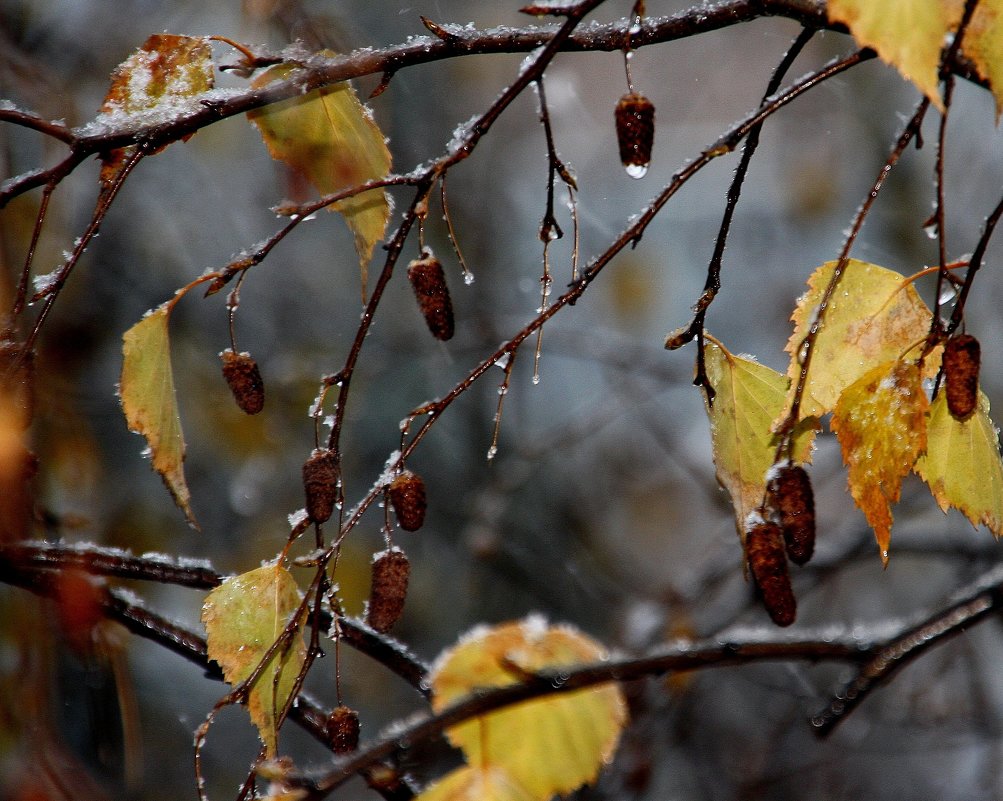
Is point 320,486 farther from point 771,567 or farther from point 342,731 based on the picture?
point 771,567

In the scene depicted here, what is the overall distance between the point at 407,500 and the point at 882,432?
292 millimetres

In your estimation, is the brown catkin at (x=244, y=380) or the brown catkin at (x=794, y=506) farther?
the brown catkin at (x=244, y=380)

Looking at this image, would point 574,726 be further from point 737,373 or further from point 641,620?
point 641,620

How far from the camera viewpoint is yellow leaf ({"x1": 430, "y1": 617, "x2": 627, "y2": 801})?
1.76 feet

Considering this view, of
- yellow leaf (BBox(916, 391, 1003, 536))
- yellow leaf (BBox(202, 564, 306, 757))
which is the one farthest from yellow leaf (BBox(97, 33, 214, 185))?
yellow leaf (BBox(916, 391, 1003, 536))

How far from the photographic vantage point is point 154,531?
264 centimetres

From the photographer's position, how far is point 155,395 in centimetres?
62

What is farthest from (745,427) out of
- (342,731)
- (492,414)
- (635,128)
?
(492,414)

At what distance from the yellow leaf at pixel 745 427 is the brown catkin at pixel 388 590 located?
0.71 feet

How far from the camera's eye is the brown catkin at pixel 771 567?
55cm

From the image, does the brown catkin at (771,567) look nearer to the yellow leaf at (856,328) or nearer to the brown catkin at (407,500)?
the yellow leaf at (856,328)

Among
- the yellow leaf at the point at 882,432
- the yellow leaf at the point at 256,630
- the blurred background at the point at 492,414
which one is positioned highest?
the blurred background at the point at 492,414

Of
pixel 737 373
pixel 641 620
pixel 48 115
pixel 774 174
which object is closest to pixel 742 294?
pixel 774 174

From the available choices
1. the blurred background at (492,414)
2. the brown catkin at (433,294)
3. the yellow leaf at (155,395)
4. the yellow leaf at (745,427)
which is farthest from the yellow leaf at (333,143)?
the blurred background at (492,414)
